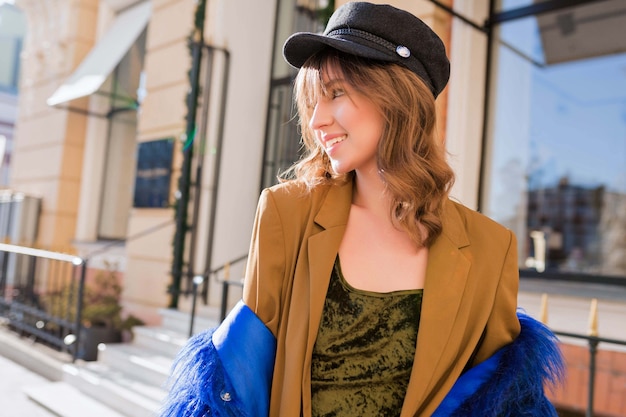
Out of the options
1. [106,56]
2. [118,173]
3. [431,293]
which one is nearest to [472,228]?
[431,293]

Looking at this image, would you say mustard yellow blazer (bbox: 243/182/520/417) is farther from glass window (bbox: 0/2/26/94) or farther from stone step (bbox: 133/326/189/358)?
glass window (bbox: 0/2/26/94)

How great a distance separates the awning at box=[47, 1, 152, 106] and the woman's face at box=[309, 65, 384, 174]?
23.3ft

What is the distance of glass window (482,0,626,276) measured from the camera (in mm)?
6625

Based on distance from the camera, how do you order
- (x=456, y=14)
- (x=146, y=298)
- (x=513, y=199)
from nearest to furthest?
(x=456, y=14) < (x=146, y=298) < (x=513, y=199)

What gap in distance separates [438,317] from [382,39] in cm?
56

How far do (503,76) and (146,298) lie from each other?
464cm

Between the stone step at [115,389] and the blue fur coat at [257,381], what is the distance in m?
3.01

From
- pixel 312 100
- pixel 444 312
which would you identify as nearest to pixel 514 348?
pixel 444 312

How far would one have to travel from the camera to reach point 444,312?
1135mm

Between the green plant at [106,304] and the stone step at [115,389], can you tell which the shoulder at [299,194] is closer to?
the stone step at [115,389]

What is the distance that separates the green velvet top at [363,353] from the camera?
1.14 meters

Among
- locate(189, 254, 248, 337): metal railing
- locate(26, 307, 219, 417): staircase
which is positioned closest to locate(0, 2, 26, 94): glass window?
locate(26, 307, 219, 417): staircase

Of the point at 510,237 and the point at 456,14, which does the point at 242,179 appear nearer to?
the point at 456,14

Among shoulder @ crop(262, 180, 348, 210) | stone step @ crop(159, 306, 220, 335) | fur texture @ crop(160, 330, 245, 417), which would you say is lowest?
stone step @ crop(159, 306, 220, 335)
